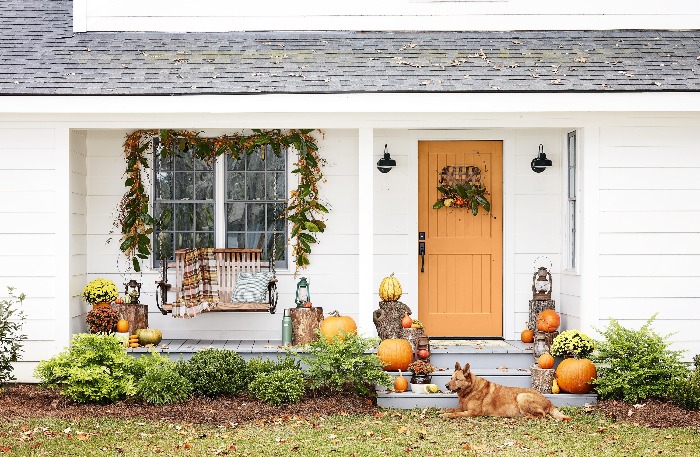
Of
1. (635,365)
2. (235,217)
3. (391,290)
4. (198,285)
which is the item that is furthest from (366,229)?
(635,365)

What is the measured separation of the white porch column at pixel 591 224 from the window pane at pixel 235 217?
3643mm

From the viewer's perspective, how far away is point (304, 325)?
9727 mm

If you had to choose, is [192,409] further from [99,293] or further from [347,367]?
[99,293]

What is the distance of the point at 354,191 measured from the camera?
1044 cm

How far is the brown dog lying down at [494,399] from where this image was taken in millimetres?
8109

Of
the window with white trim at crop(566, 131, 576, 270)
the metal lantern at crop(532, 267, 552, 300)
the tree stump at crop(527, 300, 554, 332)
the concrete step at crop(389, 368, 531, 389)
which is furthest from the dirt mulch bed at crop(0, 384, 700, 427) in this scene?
the window with white trim at crop(566, 131, 576, 270)

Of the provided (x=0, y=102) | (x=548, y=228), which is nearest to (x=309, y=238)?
(x=548, y=228)

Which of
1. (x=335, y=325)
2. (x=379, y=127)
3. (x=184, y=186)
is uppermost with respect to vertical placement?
(x=379, y=127)

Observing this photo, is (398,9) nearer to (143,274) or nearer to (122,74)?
(122,74)

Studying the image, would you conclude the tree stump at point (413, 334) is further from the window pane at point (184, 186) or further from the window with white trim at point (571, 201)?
the window pane at point (184, 186)

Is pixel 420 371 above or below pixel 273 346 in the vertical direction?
below

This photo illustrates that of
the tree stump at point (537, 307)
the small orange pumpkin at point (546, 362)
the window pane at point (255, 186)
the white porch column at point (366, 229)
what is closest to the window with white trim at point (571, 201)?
the tree stump at point (537, 307)

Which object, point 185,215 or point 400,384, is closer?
point 400,384

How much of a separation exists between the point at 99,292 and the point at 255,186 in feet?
6.58
